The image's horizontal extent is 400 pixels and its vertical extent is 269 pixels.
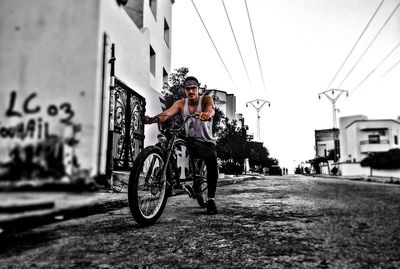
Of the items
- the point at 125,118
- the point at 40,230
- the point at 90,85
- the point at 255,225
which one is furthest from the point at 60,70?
the point at 255,225

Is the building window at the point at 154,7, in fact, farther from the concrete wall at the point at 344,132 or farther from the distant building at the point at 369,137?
the concrete wall at the point at 344,132

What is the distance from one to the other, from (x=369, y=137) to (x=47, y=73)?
69.0 meters

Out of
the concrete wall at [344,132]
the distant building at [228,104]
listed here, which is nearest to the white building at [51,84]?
the distant building at [228,104]

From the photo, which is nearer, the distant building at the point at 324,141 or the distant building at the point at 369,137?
the distant building at the point at 369,137

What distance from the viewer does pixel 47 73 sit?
6.6 inches

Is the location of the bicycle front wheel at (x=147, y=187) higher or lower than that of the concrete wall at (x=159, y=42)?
lower

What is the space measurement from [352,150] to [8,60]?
233ft

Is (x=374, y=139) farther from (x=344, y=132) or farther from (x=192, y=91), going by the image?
(x=192, y=91)

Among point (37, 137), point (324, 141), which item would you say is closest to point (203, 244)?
point (37, 137)

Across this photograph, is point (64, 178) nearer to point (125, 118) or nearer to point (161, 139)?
point (125, 118)

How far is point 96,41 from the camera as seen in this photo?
0.17 metres

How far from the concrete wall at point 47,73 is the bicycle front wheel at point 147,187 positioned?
6.60 ft

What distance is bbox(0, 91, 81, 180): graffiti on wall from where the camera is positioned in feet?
0.52

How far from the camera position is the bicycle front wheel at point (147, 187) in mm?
2193
